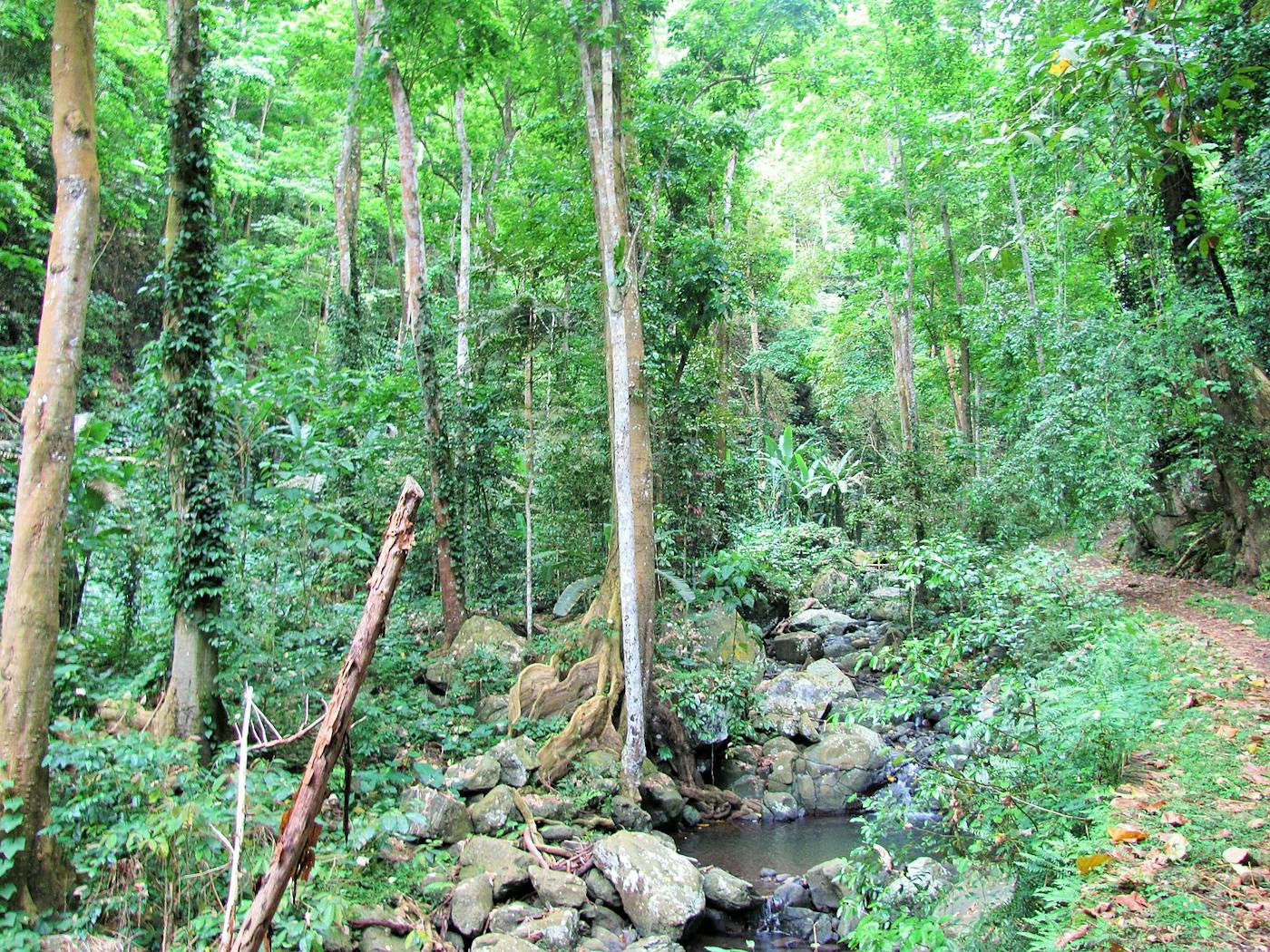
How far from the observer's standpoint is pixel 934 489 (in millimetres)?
15227

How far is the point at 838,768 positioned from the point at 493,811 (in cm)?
440

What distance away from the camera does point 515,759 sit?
27.8 ft

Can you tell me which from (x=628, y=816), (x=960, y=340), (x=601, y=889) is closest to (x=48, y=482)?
(x=601, y=889)

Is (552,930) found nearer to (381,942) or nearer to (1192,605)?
(381,942)

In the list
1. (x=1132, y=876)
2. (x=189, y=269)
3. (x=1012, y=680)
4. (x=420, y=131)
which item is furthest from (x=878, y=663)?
(x=420, y=131)

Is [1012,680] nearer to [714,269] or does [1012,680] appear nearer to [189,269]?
[189,269]

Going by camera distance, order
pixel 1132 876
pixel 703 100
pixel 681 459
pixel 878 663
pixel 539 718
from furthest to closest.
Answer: pixel 703 100
pixel 681 459
pixel 539 718
pixel 878 663
pixel 1132 876

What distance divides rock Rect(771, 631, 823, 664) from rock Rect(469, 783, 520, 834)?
704cm

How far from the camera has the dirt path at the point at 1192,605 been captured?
22.9 feet

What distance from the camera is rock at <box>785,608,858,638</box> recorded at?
1509 cm

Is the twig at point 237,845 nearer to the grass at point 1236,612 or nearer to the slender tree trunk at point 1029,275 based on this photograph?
the grass at point 1236,612

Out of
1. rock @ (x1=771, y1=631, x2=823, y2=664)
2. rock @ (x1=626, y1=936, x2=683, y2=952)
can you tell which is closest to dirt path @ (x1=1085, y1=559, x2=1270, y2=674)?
rock @ (x1=626, y1=936, x2=683, y2=952)

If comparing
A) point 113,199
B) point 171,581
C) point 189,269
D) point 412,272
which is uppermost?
point 113,199

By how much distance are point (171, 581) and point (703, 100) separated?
609 inches
